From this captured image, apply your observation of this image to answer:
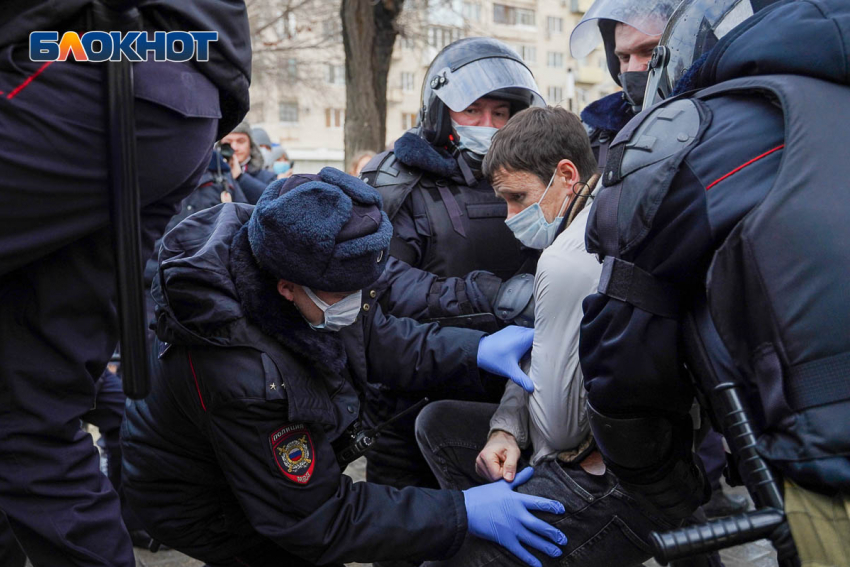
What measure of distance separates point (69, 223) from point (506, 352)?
125 cm

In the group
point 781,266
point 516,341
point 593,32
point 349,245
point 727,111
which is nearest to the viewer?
point 781,266

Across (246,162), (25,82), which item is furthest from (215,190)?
(25,82)

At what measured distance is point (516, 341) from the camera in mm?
2441

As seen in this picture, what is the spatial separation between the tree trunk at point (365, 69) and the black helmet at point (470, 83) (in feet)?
19.1

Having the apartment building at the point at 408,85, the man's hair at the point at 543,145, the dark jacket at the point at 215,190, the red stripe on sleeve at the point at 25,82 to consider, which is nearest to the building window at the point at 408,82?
the apartment building at the point at 408,85

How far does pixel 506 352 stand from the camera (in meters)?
2.42

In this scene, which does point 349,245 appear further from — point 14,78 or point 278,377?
point 14,78

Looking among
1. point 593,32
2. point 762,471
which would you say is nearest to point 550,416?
point 762,471

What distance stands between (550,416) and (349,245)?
2.15 feet

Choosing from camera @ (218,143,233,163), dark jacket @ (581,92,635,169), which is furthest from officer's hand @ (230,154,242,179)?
dark jacket @ (581,92,635,169)

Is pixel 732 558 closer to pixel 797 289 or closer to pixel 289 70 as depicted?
pixel 797 289

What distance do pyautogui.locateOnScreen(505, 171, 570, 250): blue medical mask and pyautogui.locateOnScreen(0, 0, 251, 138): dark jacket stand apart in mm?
918

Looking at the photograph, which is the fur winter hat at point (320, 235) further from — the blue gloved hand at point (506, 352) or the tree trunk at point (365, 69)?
the tree trunk at point (365, 69)

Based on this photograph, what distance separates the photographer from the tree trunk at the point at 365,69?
364 inches
